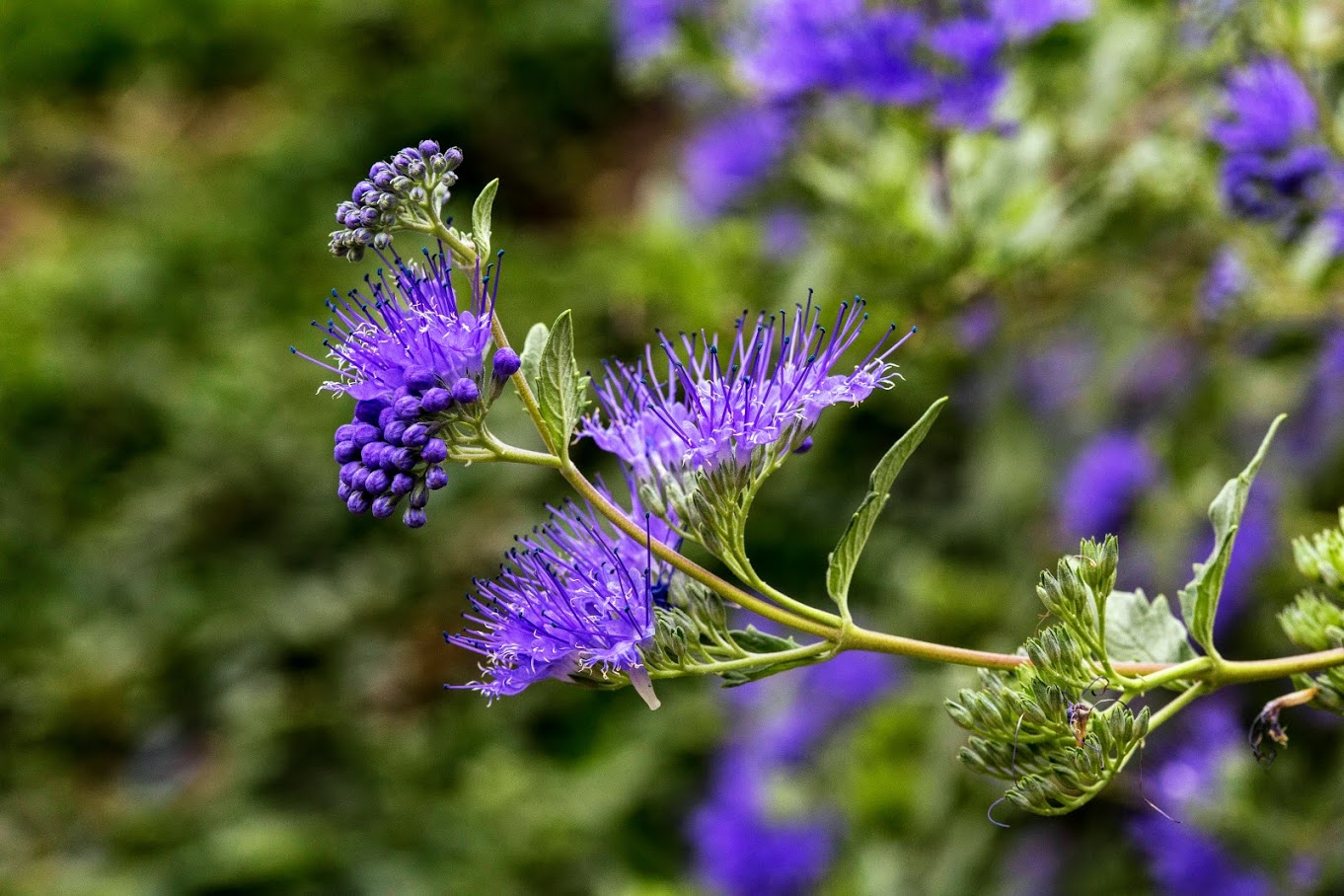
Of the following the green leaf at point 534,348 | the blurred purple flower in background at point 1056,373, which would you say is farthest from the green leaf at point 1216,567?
the blurred purple flower in background at point 1056,373

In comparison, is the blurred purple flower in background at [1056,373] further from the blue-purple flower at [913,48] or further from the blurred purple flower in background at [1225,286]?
the blue-purple flower at [913,48]

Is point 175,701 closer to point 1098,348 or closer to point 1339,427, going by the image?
point 1098,348

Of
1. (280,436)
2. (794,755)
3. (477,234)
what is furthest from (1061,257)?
(280,436)

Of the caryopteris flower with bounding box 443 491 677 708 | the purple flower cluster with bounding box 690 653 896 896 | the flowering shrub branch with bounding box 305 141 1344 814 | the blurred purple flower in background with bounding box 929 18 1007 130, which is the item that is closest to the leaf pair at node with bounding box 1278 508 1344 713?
the flowering shrub branch with bounding box 305 141 1344 814

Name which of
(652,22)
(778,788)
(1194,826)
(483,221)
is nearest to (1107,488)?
(1194,826)

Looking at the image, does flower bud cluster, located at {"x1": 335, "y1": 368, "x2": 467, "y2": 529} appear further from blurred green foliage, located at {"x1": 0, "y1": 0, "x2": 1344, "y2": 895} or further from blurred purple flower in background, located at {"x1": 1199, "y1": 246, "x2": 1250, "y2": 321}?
blurred purple flower in background, located at {"x1": 1199, "y1": 246, "x2": 1250, "y2": 321}

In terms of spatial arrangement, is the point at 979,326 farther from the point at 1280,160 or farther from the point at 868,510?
the point at 868,510

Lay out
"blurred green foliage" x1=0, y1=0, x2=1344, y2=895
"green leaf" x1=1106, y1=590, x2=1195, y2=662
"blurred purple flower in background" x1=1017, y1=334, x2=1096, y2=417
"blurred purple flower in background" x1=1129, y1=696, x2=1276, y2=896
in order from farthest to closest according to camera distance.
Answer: "blurred purple flower in background" x1=1017, y1=334, x2=1096, y2=417
"blurred green foliage" x1=0, y1=0, x2=1344, y2=895
"blurred purple flower in background" x1=1129, y1=696, x2=1276, y2=896
"green leaf" x1=1106, y1=590, x2=1195, y2=662
